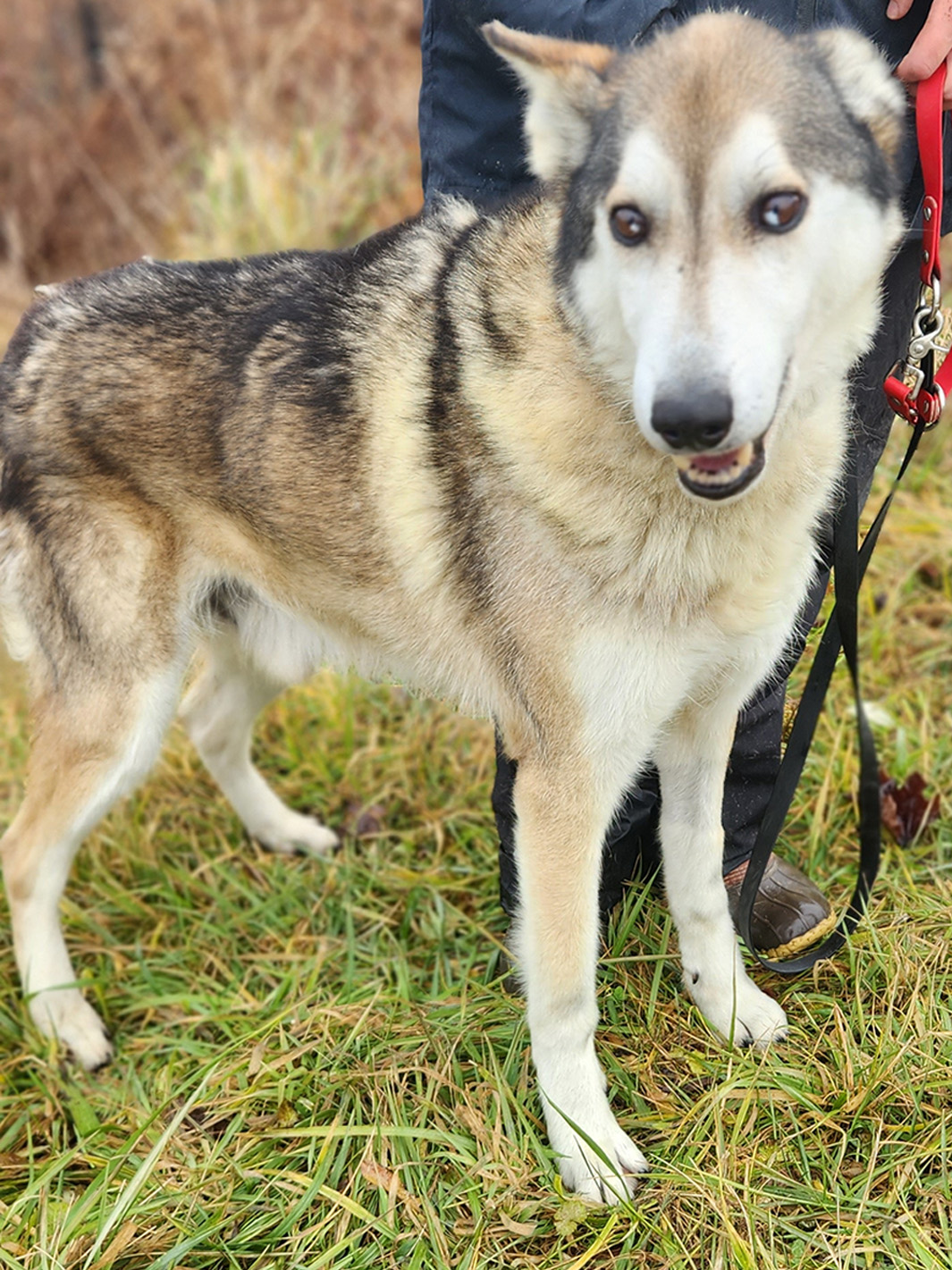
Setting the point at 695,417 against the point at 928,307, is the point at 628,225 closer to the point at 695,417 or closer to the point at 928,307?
the point at 695,417

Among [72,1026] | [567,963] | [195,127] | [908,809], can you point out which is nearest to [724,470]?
[567,963]

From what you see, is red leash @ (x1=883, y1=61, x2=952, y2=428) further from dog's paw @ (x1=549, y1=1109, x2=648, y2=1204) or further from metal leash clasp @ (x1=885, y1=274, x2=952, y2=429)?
dog's paw @ (x1=549, y1=1109, x2=648, y2=1204)

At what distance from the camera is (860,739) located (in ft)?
8.71

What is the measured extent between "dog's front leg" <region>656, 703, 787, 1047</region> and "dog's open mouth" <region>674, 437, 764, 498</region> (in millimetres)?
833

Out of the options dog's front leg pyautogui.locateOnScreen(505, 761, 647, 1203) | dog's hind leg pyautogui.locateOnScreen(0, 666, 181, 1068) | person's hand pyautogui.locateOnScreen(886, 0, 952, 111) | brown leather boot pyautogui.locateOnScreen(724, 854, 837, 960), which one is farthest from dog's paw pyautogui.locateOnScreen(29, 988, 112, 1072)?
person's hand pyautogui.locateOnScreen(886, 0, 952, 111)

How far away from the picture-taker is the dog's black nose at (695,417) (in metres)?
1.76

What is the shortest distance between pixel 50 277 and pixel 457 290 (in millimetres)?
7177

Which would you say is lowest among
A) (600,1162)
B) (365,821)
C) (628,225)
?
(365,821)

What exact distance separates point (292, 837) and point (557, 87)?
2.42 meters

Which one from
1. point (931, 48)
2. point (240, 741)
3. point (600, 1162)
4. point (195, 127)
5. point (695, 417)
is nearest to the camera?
point (695, 417)

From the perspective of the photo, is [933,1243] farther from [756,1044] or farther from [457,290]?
[457,290]

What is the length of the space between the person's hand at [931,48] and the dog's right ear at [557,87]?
0.59 meters

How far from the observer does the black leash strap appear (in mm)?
2580

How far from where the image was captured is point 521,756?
2.45 metres
